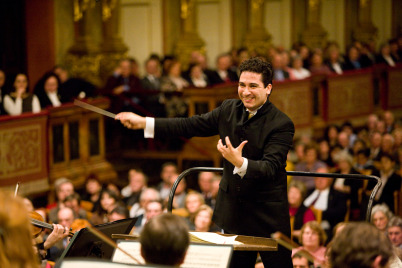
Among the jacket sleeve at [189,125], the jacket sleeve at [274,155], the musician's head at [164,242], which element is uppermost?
the jacket sleeve at [189,125]

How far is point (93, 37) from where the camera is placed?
13391 mm

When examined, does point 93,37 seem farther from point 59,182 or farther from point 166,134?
point 166,134

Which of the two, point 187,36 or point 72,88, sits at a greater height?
point 187,36

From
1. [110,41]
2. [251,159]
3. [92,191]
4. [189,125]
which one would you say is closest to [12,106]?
[92,191]

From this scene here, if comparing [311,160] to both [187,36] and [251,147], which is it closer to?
[187,36]

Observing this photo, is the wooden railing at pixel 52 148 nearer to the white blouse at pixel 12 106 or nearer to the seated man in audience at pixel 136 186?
the white blouse at pixel 12 106

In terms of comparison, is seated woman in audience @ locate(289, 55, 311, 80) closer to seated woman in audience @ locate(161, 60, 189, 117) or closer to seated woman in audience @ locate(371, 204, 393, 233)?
seated woman in audience @ locate(161, 60, 189, 117)

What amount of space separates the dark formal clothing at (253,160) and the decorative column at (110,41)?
30.2ft

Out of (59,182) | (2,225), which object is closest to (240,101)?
(2,225)

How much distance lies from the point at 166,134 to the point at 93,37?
9.28 metres

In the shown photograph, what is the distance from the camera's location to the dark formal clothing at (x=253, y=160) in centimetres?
420

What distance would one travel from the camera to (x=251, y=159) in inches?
167

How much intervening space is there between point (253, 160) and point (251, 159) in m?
0.14

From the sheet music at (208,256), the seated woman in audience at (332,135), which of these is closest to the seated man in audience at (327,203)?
the seated woman in audience at (332,135)
